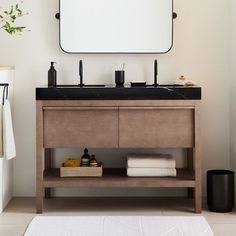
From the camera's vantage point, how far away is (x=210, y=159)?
4.88 m

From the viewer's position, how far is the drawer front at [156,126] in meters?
4.34

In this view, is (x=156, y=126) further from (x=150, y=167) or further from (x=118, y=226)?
(x=118, y=226)

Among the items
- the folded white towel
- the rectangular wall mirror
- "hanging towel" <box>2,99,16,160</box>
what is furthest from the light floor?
the rectangular wall mirror

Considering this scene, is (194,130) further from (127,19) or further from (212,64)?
(127,19)

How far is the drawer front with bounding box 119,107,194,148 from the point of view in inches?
171

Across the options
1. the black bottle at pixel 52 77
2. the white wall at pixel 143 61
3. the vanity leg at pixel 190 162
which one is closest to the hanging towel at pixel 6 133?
the black bottle at pixel 52 77

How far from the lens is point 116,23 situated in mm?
4730

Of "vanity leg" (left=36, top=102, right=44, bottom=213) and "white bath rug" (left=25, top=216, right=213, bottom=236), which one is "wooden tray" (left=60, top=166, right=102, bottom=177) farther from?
"white bath rug" (left=25, top=216, right=213, bottom=236)


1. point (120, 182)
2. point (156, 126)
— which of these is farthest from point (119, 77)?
point (120, 182)

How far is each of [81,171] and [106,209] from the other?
1.13 feet

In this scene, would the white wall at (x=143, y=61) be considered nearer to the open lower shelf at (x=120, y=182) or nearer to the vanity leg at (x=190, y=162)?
the vanity leg at (x=190, y=162)

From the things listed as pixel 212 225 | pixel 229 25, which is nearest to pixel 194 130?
pixel 212 225

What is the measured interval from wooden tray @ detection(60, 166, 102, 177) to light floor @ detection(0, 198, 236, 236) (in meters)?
0.26

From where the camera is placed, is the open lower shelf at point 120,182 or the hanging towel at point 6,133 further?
the open lower shelf at point 120,182
